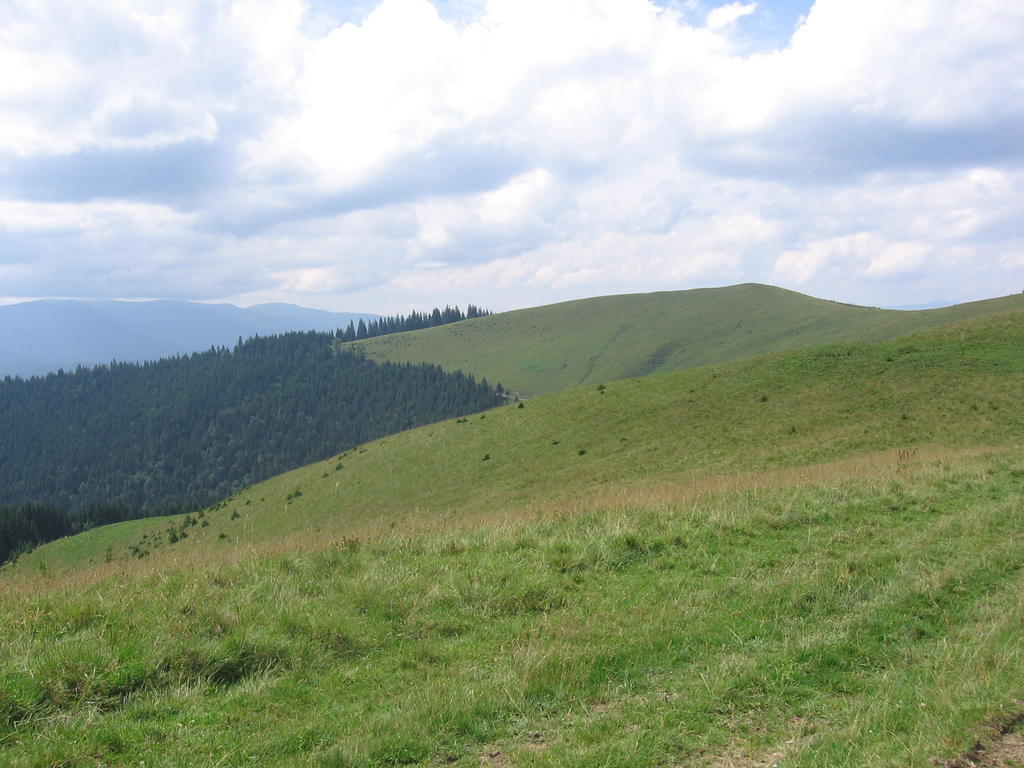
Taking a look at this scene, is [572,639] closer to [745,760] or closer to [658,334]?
[745,760]

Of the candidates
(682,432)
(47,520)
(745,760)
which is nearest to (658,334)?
(682,432)

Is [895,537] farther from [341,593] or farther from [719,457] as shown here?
[719,457]

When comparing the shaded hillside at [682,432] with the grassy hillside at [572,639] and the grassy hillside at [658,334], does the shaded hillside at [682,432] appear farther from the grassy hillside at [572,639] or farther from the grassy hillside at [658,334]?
the grassy hillside at [658,334]

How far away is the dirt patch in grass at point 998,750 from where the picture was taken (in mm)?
4398

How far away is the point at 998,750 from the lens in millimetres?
4559

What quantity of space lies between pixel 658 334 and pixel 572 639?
509 ft

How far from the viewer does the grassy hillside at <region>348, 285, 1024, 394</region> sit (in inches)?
4537

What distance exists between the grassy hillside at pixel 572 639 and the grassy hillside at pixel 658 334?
92.7 metres

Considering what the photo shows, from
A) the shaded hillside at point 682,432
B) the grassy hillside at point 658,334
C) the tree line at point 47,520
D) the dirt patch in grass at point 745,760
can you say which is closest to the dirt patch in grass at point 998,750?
the dirt patch in grass at point 745,760

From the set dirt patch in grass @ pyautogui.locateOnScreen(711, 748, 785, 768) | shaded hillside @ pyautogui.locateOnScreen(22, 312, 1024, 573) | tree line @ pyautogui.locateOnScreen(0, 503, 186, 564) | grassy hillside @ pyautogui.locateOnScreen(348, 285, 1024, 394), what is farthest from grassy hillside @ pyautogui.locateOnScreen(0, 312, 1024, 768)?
tree line @ pyautogui.locateOnScreen(0, 503, 186, 564)

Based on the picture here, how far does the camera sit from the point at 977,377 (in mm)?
34219

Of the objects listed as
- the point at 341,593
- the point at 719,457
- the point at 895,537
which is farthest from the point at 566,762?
the point at 719,457

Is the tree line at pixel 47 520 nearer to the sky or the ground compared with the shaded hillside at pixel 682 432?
nearer to the ground

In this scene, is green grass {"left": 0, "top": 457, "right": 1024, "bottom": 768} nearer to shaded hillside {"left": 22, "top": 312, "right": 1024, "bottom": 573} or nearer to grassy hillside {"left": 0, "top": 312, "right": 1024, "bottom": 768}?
grassy hillside {"left": 0, "top": 312, "right": 1024, "bottom": 768}
